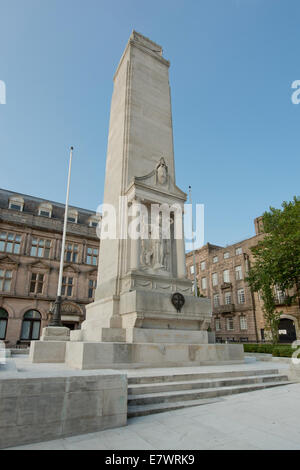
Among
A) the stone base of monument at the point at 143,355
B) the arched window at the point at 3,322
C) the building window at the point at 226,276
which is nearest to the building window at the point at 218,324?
the building window at the point at 226,276

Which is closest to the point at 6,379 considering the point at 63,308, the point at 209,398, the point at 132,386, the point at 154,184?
the point at 132,386

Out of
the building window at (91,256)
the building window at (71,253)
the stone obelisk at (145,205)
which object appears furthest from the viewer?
the building window at (91,256)

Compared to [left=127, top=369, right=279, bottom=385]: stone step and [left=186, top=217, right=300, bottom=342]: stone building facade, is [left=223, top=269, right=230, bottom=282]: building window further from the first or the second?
[left=127, top=369, right=279, bottom=385]: stone step

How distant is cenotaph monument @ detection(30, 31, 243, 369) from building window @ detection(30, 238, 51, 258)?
76.4ft

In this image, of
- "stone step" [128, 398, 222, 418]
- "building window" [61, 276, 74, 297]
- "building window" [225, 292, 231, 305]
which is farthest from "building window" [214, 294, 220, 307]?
"stone step" [128, 398, 222, 418]

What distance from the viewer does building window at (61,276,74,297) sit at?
35.9 m

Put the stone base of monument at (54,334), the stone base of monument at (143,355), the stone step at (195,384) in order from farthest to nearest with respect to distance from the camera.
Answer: the stone base of monument at (54,334)
the stone base of monument at (143,355)
the stone step at (195,384)

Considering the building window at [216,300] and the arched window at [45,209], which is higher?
the arched window at [45,209]

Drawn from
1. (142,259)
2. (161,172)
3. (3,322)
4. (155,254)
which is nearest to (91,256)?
(3,322)

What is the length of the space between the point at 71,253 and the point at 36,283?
6073 millimetres

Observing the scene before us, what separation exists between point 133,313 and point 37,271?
92.4ft

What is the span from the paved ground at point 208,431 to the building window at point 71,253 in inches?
1343

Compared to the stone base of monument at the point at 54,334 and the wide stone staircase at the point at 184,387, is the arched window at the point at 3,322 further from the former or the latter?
the wide stone staircase at the point at 184,387

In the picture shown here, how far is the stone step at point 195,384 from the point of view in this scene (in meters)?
6.36
